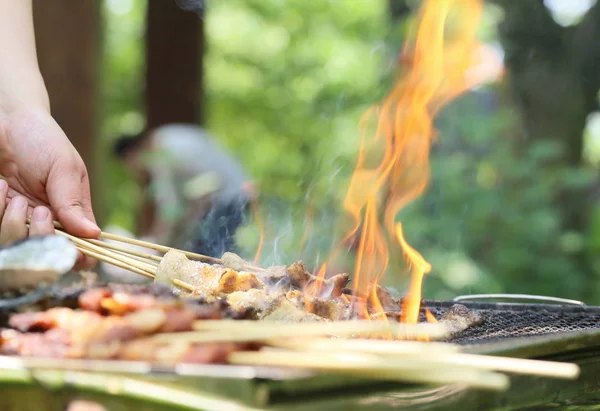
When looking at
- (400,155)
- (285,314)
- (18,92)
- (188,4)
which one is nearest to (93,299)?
(285,314)

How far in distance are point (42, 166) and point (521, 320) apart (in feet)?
8.12

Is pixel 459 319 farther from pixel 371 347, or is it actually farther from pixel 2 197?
pixel 2 197

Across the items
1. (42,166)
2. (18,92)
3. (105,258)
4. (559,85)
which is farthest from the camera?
(559,85)

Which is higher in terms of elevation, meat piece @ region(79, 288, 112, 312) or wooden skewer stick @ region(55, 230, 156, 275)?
wooden skewer stick @ region(55, 230, 156, 275)

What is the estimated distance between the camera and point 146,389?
5.51 ft

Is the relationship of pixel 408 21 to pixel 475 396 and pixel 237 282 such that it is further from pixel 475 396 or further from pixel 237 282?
pixel 475 396

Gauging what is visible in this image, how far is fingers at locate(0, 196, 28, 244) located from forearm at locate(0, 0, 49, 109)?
0.86 m

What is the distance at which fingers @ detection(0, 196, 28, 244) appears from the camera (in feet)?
10.5

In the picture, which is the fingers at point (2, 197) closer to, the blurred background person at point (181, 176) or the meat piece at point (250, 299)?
the meat piece at point (250, 299)

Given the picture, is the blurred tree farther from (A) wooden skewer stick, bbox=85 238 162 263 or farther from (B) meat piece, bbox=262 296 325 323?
(B) meat piece, bbox=262 296 325 323

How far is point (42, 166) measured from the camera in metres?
3.76

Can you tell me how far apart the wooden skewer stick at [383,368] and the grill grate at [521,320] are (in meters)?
0.84

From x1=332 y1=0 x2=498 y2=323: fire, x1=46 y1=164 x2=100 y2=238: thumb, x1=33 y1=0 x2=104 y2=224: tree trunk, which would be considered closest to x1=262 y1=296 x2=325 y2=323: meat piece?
x1=332 y1=0 x2=498 y2=323: fire

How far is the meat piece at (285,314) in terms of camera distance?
8.74ft
